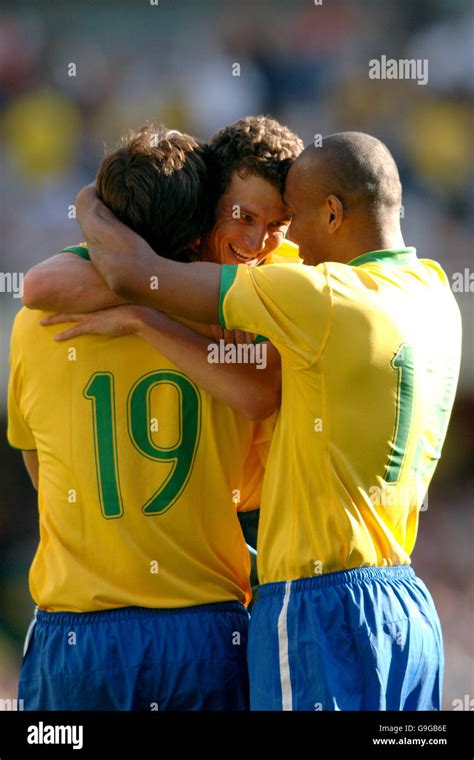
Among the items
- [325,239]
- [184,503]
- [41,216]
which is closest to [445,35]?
[41,216]

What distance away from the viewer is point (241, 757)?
78.6 inches

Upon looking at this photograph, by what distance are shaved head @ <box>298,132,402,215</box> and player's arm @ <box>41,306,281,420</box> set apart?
12.4 inches

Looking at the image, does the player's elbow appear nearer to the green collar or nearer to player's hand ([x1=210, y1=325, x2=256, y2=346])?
player's hand ([x1=210, y1=325, x2=256, y2=346])

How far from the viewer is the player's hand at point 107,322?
6.36 feet

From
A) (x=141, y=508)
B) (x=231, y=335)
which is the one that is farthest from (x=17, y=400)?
(x=231, y=335)

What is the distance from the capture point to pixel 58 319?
6.53 feet

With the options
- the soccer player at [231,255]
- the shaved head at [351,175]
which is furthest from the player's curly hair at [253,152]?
the shaved head at [351,175]

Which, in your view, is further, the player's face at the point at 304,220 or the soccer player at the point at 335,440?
the player's face at the point at 304,220

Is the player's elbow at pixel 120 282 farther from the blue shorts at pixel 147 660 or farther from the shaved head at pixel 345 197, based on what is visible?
the blue shorts at pixel 147 660

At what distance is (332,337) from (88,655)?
0.76 meters

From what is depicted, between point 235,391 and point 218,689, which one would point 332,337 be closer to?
point 235,391

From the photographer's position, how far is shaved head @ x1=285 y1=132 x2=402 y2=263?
1.96 metres

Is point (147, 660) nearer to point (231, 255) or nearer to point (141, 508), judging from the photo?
point (141, 508)

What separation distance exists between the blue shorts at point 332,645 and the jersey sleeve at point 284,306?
0.41m
